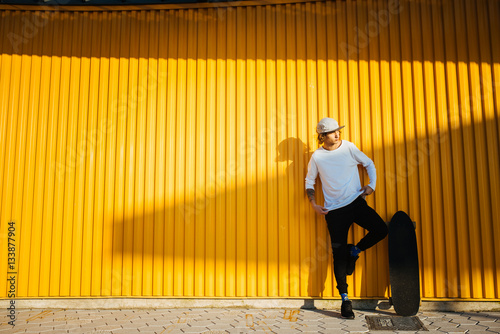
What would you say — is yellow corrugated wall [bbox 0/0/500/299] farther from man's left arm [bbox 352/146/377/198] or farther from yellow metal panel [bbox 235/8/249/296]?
man's left arm [bbox 352/146/377/198]

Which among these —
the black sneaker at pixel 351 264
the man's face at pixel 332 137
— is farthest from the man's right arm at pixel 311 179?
the black sneaker at pixel 351 264

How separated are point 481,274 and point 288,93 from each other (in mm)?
3271

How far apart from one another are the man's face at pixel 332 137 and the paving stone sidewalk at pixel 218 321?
2.03m

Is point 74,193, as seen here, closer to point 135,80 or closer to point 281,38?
point 135,80

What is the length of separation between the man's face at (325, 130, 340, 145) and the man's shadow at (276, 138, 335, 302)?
1.25 feet

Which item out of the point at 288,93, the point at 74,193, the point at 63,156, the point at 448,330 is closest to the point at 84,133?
the point at 63,156

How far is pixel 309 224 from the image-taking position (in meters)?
4.95

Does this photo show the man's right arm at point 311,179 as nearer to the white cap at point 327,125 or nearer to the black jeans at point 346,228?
the black jeans at point 346,228

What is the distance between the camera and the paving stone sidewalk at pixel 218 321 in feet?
12.6

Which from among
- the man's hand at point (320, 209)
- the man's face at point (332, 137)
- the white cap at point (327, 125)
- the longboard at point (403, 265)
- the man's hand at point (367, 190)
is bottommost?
the longboard at point (403, 265)

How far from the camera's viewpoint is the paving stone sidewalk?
384 cm

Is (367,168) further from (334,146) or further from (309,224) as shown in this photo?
(309,224)

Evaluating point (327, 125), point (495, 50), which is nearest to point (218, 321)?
point (327, 125)

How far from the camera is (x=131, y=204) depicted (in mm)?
5059
